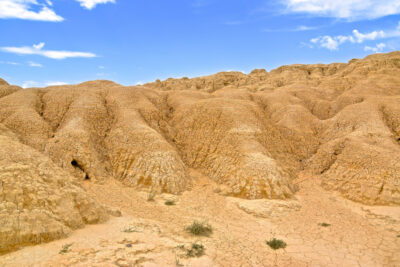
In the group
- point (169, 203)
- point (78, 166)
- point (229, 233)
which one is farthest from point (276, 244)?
point (78, 166)

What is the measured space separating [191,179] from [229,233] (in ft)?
18.5

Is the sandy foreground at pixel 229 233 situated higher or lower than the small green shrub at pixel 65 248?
lower

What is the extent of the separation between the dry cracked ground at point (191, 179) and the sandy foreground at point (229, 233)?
50 mm

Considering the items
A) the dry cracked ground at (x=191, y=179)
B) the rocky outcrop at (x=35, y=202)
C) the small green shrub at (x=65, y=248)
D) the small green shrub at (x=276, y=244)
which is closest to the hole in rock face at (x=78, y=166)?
the dry cracked ground at (x=191, y=179)

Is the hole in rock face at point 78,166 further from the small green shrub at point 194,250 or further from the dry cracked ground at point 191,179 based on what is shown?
the small green shrub at point 194,250

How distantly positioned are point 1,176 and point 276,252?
806 centimetres

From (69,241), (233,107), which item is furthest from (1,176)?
(233,107)

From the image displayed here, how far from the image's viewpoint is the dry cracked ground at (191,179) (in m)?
6.78

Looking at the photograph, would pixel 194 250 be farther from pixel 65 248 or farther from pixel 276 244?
pixel 65 248

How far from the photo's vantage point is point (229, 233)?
9312mm

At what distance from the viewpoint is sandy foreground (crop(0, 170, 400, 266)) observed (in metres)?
6.24

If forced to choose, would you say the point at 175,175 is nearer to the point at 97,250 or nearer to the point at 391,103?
the point at 97,250

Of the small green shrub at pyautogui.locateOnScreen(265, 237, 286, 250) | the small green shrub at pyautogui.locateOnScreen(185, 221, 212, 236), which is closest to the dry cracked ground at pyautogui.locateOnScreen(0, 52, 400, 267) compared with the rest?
the small green shrub at pyautogui.locateOnScreen(265, 237, 286, 250)

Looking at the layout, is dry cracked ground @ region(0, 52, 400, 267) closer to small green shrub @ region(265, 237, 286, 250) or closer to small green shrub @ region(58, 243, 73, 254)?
small green shrub @ region(58, 243, 73, 254)
